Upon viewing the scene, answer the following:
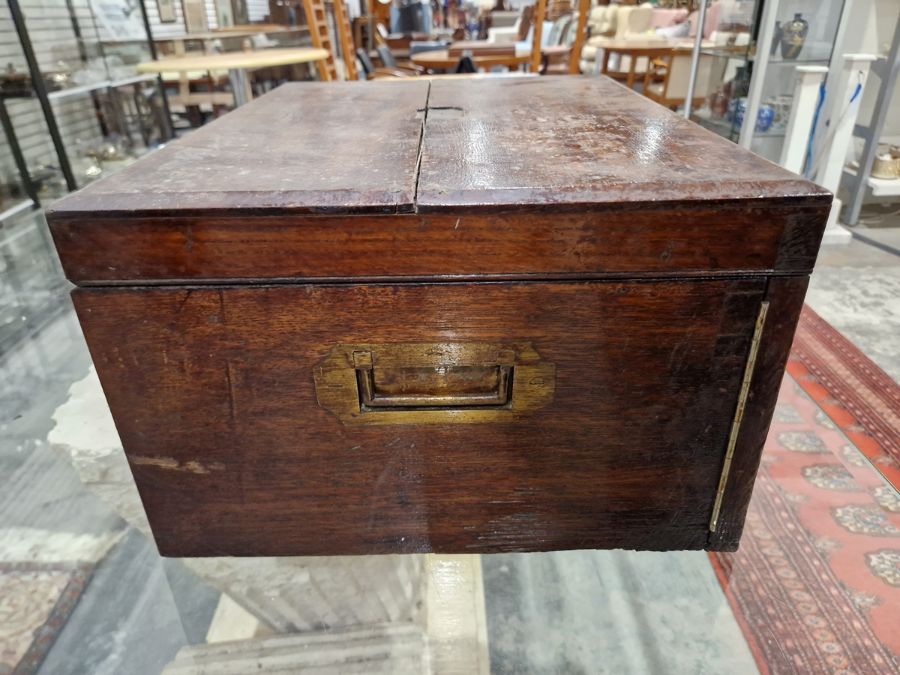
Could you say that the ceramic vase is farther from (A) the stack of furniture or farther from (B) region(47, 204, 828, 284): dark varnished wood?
(A) the stack of furniture

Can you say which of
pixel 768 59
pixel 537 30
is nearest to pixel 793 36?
pixel 768 59

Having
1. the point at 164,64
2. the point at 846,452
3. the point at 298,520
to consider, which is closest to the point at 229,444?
the point at 298,520

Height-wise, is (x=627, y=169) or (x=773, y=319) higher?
(x=627, y=169)

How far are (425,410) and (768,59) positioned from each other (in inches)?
103

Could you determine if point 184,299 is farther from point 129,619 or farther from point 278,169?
point 129,619

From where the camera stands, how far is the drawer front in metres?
0.57

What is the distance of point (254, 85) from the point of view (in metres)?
4.66

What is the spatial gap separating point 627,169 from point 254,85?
4753mm

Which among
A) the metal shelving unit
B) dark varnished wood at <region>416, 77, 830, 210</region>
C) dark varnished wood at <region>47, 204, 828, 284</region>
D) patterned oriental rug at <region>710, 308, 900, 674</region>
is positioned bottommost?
patterned oriental rug at <region>710, 308, 900, 674</region>

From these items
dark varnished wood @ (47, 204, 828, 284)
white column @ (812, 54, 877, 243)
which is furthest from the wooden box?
white column @ (812, 54, 877, 243)

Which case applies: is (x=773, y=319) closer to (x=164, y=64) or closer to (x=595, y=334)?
(x=595, y=334)

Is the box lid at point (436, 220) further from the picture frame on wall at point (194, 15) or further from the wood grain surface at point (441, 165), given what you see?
the picture frame on wall at point (194, 15)

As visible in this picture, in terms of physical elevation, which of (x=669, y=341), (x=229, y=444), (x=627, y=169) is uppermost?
(x=627, y=169)

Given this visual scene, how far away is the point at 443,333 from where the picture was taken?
0.59m
